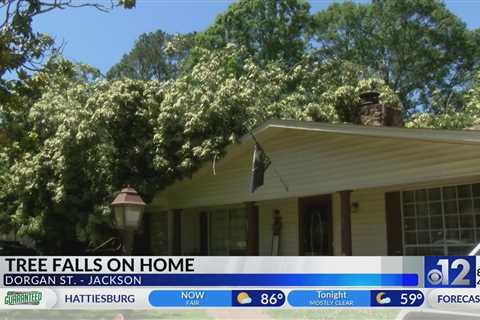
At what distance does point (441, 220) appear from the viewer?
12.0m

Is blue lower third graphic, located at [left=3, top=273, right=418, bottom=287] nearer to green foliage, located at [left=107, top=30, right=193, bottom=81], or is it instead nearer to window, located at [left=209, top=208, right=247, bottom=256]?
window, located at [left=209, top=208, right=247, bottom=256]

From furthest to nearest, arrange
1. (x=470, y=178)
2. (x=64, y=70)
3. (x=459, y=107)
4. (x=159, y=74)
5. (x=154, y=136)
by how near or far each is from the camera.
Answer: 1. (x=159, y=74)
2. (x=459, y=107)
3. (x=154, y=136)
4. (x=470, y=178)
5. (x=64, y=70)

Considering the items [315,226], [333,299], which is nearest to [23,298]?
[333,299]

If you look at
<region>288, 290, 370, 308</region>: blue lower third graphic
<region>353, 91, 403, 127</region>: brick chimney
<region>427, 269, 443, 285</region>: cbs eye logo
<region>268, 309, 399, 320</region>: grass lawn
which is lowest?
<region>268, 309, 399, 320</region>: grass lawn

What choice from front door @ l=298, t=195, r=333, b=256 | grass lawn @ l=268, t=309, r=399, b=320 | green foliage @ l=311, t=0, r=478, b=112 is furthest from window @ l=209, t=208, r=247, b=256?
green foliage @ l=311, t=0, r=478, b=112

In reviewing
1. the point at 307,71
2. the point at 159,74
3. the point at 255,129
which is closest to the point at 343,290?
the point at 255,129

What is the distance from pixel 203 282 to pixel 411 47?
33965 mm

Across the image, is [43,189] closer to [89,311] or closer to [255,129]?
[255,129]

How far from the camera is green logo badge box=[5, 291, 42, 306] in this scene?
21.8 ft

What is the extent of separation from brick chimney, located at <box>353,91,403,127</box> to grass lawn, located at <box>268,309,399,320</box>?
8233mm

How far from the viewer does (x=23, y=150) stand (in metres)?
17.6

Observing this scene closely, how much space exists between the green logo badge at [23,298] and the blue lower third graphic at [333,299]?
8.94 ft

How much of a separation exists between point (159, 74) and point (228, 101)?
38.6 meters

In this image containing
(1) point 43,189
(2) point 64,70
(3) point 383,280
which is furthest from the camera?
(1) point 43,189
